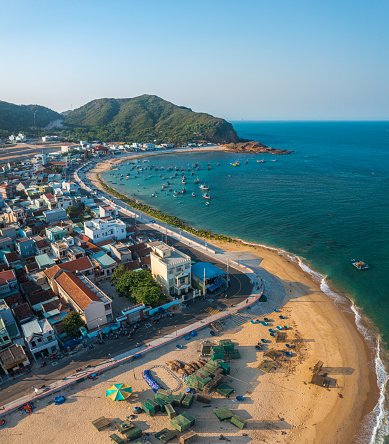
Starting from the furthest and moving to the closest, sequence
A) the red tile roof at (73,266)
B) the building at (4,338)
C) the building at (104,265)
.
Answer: the building at (104,265)
the red tile roof at (73,266)
the building at (4,338)

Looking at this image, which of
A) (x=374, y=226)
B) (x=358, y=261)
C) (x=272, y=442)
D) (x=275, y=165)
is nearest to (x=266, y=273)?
(x=358, y=261)

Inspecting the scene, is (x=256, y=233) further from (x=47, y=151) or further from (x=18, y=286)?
(x=47, y=151)

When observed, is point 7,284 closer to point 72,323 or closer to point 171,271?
point 72,323

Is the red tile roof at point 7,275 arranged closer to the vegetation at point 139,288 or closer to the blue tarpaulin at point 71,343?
the vegetation at point 139,288

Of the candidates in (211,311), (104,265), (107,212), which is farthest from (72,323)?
(107,212)

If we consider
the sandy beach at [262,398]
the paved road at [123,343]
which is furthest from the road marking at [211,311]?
the sandy beach at [262,398]
